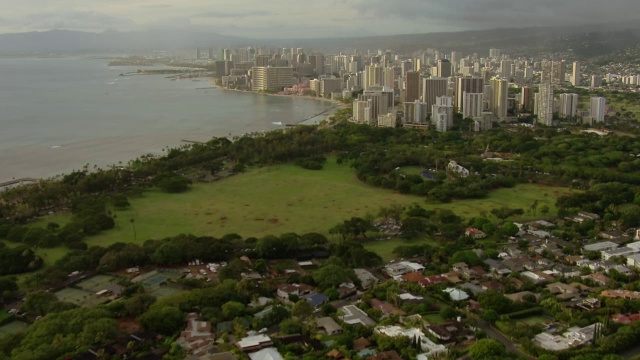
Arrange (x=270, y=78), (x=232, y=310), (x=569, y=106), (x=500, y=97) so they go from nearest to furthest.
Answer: (x=232, y=310)
(x=500, y=97)
(x=569, y=106)
(x=270, y=78)

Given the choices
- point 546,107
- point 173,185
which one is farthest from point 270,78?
point 173,185

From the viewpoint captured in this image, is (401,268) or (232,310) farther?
(401,268)

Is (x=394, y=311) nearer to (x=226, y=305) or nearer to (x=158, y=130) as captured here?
(x=226, y=305)

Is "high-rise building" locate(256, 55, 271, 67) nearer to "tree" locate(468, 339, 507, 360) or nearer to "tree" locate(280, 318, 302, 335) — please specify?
"tree" locate(280, 318, 302, 335)

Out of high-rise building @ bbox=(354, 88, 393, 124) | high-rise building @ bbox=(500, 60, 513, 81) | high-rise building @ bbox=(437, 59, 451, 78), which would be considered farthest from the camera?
high-rise building @ bbox=(500, 60, 513, 81)

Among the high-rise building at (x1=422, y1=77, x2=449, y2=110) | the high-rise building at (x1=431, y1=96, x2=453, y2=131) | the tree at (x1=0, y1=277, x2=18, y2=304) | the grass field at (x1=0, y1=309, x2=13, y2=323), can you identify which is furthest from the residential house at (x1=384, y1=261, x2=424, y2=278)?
the high-rise building at (x1=422, y1=77, x2=449, y2=110)

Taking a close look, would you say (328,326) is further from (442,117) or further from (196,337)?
(442,117)

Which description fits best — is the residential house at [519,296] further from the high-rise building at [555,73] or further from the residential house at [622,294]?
the high-rise building at [555,73]
